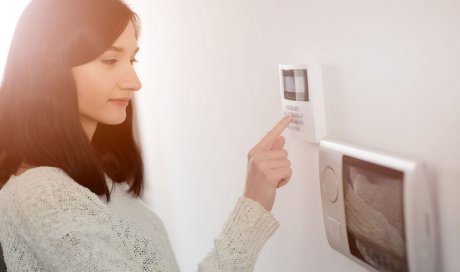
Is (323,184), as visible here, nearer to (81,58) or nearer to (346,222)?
(346,222)

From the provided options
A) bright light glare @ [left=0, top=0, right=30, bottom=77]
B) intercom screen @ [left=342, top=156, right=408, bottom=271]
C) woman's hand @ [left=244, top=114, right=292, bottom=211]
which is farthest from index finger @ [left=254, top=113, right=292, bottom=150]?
bright light glare @ [left=0, top=0, right=30, bottom=77]

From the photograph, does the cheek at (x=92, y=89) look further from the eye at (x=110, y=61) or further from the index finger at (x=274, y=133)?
the index finger at (x=274, y=133)

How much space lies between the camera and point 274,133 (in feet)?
2.17

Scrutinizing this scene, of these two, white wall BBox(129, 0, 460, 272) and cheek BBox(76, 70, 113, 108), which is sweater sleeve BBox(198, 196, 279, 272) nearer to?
white wall BBox(129, 0, 460, 272)

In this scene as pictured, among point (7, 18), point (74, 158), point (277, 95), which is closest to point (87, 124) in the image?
point (74, 158)

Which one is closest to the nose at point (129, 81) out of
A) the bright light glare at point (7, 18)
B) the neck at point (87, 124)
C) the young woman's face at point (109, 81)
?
the young woman's face at point (109, 81)

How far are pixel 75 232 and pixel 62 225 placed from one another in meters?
0.02

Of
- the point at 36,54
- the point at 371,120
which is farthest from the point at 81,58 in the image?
the point at 371,120

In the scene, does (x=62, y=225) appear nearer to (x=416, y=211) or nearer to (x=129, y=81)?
(x=129, y=81)

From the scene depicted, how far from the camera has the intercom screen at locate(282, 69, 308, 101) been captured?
2.05ft

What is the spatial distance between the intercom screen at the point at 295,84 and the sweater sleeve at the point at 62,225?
0.30 m

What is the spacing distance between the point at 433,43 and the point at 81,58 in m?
0.48

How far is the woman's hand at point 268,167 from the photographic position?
0.67 m

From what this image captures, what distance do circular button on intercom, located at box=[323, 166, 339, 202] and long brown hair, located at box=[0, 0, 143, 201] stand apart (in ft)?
1.21
